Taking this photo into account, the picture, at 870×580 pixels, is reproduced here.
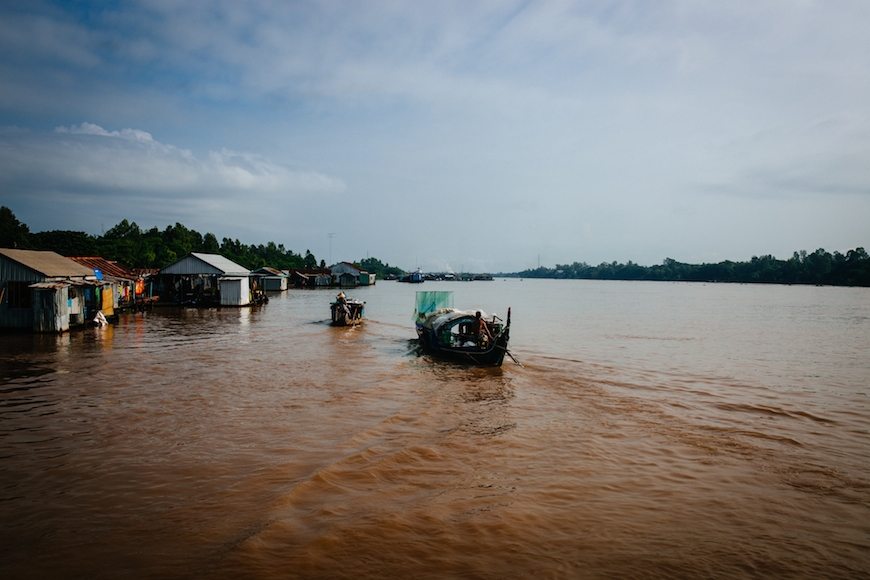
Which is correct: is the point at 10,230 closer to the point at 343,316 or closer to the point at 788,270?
the point at 343,316

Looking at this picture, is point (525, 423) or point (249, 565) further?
point (525, 423)

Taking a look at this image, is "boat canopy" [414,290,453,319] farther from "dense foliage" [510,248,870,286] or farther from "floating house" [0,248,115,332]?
"dense foliage" [510,248,870,286]

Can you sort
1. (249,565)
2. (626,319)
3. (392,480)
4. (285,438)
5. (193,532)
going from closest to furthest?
(249,565)
(193,532)
(392,480)
(285,438)
(626,319)

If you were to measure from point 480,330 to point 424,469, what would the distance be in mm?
9854

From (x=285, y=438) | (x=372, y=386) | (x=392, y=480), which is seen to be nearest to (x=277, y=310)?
(x=372, y=386)

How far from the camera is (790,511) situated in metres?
6.57

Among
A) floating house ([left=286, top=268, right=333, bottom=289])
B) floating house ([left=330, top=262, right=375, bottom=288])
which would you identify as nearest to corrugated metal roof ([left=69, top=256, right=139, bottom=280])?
floating house ([left=286, top=268, right=333, bottom=289])

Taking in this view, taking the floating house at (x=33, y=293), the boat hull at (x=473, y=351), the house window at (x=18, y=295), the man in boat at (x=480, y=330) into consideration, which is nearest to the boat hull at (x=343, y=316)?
the boat hull at (x=473, y=351)

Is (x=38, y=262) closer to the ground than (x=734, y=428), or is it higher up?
higher up

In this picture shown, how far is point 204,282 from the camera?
38.3 metres

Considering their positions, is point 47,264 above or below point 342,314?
above

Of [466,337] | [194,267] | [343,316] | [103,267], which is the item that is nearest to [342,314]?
[343,316]

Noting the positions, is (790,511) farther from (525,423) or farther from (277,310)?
(277,310)

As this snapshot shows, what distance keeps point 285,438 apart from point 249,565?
3967 millimetres
